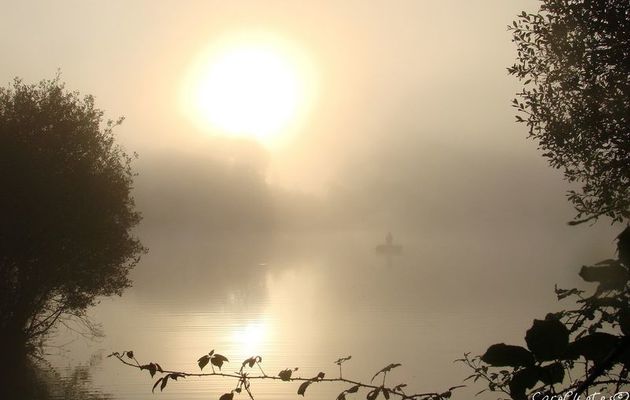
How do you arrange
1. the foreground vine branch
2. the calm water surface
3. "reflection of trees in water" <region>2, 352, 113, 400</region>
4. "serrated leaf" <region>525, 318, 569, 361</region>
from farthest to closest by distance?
1. the calm water surface
2. "reflection of trees in water" <region>2, 352, 113, 400</region>
3. the foreground vine branch
4. "serrated leaf" <region>525, 318, 569, 361</region>

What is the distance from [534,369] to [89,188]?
29.1m

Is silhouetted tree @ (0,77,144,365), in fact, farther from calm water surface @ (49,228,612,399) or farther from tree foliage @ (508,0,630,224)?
tree foliage @ (508,0,630,224)

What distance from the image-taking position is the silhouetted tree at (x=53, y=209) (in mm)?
26609

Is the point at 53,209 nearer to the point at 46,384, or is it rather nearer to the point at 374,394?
the point at 46,384

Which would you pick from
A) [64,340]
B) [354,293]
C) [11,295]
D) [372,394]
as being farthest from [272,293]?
[372,394]

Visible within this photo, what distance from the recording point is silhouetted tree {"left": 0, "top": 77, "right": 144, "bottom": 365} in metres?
26.6

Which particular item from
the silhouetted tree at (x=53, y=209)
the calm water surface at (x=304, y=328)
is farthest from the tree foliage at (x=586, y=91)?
the silhouetted tree at (x=53, y=209)

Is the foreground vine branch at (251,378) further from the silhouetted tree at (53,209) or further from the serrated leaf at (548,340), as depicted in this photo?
the silhouetted tree at (53,209)

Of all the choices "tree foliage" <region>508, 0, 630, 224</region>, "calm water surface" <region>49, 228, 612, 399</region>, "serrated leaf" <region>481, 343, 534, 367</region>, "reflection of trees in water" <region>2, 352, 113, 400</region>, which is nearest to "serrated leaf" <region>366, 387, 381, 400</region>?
"serrated leaf" <region>481, 343, 534, 367</region>

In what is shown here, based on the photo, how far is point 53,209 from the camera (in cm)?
2702

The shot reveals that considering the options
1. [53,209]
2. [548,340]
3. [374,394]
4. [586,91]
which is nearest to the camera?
[548,340]

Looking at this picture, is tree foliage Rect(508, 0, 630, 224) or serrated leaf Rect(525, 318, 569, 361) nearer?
serrated leaf Rect(525, 318, 569, 361)

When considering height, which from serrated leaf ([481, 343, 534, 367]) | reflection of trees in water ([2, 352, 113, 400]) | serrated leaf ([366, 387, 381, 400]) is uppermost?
reflection of trees in water ([2, 352, 113, 400])

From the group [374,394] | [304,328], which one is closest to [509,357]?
[374,394]
